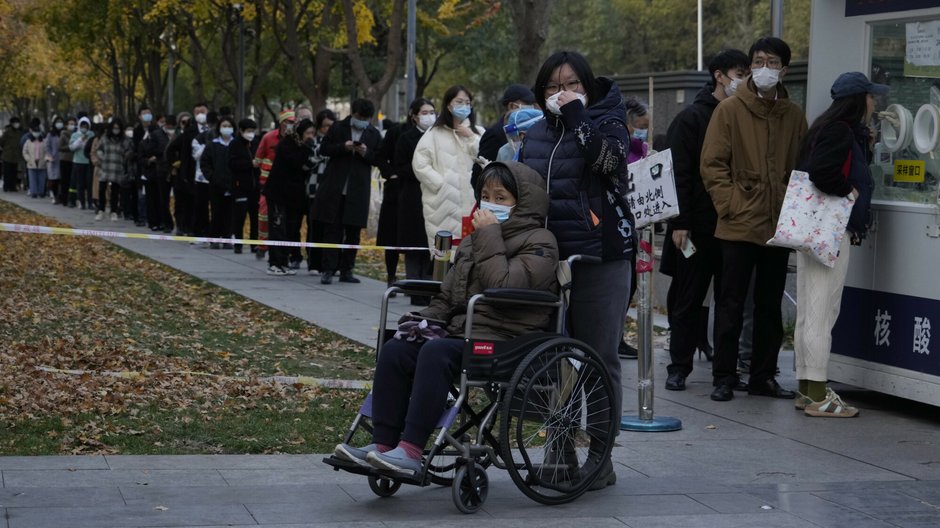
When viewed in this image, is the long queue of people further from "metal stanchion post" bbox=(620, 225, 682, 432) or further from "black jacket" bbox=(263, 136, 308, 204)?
"metal stanchion post" bbox=(620, 225, 682, 432)

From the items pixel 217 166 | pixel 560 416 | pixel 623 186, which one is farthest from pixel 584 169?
pixel 217 166

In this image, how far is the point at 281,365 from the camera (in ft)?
32.9

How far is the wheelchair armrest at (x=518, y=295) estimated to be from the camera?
5957 mm

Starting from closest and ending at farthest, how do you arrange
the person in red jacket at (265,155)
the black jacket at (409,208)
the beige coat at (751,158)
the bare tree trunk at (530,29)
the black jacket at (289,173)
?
the beige coat at (751,158)
the black jacket at (409,208)
the black jacket at (289,173)
the person in red jacket at (265,155)
the bare tree trunk at (530,29)

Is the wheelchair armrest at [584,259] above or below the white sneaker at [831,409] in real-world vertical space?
above

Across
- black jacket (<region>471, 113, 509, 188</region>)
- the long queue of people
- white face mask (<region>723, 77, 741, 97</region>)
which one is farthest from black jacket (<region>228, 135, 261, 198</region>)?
white face mask (<region>723, 77, 741, 97</region>)

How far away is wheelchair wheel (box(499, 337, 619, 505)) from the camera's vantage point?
591 centimetres

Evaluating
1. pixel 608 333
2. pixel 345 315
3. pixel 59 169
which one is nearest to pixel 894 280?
pixel 608 333

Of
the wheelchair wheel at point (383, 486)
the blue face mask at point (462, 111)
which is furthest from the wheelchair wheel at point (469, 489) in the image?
the blue face mask at point (462, 111)

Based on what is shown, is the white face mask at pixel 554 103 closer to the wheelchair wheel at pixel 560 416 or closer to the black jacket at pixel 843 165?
the wheelchair wheel at pixel 560 416

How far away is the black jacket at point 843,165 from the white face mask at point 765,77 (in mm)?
455

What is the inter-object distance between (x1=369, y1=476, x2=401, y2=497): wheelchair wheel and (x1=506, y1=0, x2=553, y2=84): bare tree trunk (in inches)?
503

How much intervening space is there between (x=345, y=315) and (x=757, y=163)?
17.0 feet

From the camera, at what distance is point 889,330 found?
862cm
